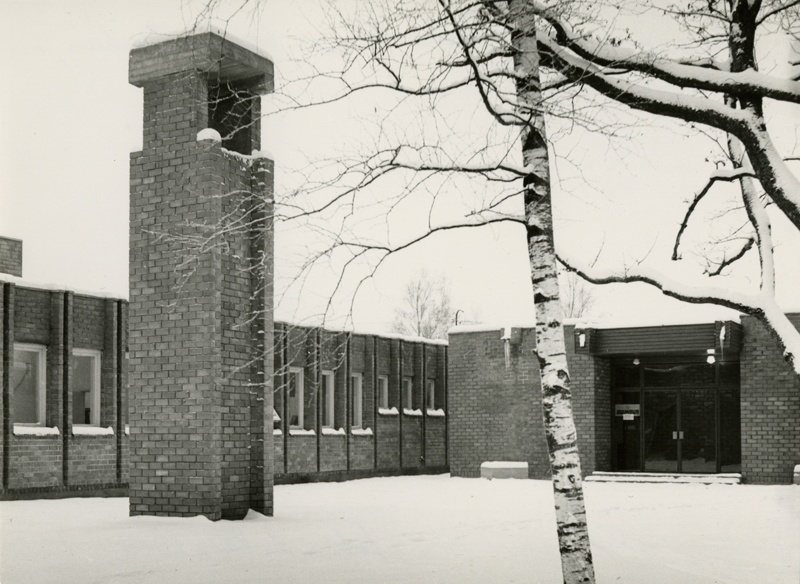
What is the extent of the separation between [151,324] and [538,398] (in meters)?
15.8

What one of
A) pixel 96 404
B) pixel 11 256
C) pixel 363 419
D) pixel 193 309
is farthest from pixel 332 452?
pixel 193 309

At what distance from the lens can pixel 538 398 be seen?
87.0 ft

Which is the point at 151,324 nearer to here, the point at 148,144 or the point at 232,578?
the point at 148,144

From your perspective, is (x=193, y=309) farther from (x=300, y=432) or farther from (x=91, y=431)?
(x=300, y=432)

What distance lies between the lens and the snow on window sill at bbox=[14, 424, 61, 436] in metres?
20.2

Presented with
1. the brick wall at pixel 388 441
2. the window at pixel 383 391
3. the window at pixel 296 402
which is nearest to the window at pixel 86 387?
the window at pixel 296 402

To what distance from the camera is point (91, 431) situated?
2175cm

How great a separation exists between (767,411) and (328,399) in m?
11.5

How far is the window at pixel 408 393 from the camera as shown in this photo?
104 ft

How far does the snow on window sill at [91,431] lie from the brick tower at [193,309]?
970 centimetres

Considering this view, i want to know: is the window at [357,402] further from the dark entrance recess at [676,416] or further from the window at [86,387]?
the window at [86,387]

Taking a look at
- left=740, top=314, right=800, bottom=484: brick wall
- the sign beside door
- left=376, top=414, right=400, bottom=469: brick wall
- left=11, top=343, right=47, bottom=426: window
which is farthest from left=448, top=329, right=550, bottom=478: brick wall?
left=11, top=343, right=47, bottom=426: window

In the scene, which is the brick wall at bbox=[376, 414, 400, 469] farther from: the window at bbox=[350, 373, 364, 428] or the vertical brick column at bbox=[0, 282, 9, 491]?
the vertical brick column at bbox=[0, 282, 9, 491]

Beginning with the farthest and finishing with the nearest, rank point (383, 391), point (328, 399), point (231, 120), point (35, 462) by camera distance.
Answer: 1. point (383, 391)
2. point (328, 399)
3. point (35, 462)
4. point (231, 120)
